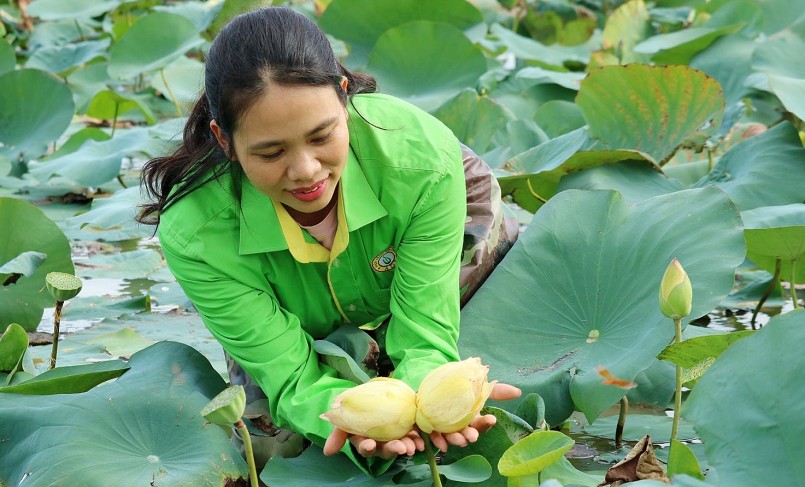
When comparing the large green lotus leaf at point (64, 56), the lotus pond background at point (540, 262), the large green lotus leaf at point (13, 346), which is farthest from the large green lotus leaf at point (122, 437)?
the large green lotus leaf at point (64, 56)

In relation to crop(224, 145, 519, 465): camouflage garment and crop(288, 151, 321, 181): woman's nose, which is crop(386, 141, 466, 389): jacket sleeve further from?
crop(288, 151, 321, 181): woman's nose

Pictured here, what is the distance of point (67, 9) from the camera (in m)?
5.00

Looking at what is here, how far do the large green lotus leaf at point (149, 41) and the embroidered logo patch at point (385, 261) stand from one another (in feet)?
7.42

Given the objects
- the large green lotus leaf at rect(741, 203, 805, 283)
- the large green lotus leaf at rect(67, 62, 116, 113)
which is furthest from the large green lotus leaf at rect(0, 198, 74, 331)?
the large green lotus leaf at rect(67, 62, 116, 113)

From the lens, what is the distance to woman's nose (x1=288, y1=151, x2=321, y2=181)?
58.6 inches

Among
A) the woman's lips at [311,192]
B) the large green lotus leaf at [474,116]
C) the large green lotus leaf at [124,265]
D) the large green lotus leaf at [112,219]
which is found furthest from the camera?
the large green lotus leaf at [474,116]

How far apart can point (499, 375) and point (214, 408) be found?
2.14 feet

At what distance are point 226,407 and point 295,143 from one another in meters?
0.40

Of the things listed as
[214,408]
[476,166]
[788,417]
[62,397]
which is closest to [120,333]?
[62,397]

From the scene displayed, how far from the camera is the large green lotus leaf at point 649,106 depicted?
245 centimetres

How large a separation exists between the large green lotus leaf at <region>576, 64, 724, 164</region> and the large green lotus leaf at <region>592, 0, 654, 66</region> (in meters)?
1.25

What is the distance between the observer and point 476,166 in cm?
206

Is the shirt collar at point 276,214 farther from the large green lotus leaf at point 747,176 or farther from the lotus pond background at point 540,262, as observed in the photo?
the large green lotus leaf at point 747,176

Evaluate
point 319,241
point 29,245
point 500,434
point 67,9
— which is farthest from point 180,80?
point 500,434
